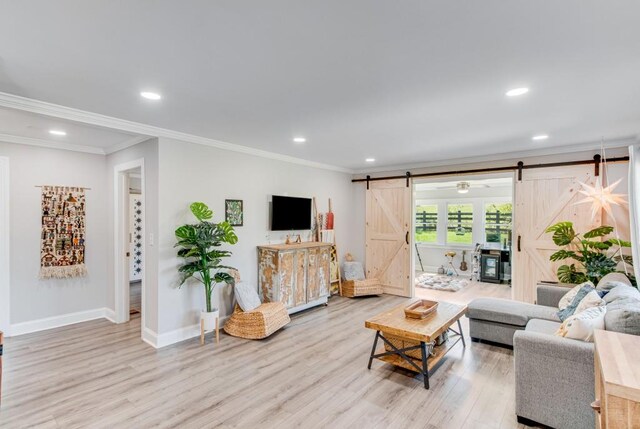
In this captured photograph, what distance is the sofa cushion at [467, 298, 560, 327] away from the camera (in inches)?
138

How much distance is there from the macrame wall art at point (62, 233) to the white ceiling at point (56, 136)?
24.7 inches

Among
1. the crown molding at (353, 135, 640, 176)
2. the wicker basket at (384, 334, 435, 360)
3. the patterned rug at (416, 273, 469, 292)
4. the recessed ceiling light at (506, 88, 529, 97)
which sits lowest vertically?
the patterned rug at (416, 273, 469, 292)

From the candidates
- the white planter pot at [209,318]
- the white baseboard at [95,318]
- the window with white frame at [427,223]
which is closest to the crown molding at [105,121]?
the white planter pot at [209,318]

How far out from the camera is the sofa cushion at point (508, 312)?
350 centimetres

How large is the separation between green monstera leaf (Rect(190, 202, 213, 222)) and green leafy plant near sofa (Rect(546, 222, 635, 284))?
456 centimetres

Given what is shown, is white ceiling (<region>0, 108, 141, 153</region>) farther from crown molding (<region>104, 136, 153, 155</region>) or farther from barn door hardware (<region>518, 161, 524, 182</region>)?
barn door hardware (<region>518, 161, 524, 182</region>)

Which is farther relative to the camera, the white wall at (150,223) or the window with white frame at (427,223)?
the window with white frame at (427,223)

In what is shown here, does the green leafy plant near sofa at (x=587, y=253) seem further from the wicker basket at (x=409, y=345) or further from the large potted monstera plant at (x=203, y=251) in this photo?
the large potted monstera plant at (x=203, y=251)

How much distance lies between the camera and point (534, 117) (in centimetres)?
324

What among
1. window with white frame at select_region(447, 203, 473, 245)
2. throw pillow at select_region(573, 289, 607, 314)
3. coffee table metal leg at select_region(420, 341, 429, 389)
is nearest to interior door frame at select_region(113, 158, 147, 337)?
coffee table metal leg at select_region(420, 341, 429, 389)

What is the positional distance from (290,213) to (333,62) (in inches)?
136

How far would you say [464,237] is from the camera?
872 cm

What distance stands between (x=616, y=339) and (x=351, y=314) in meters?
3.65

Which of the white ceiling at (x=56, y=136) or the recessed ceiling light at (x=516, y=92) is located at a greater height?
the white ceiling at (x=56, y=136)
